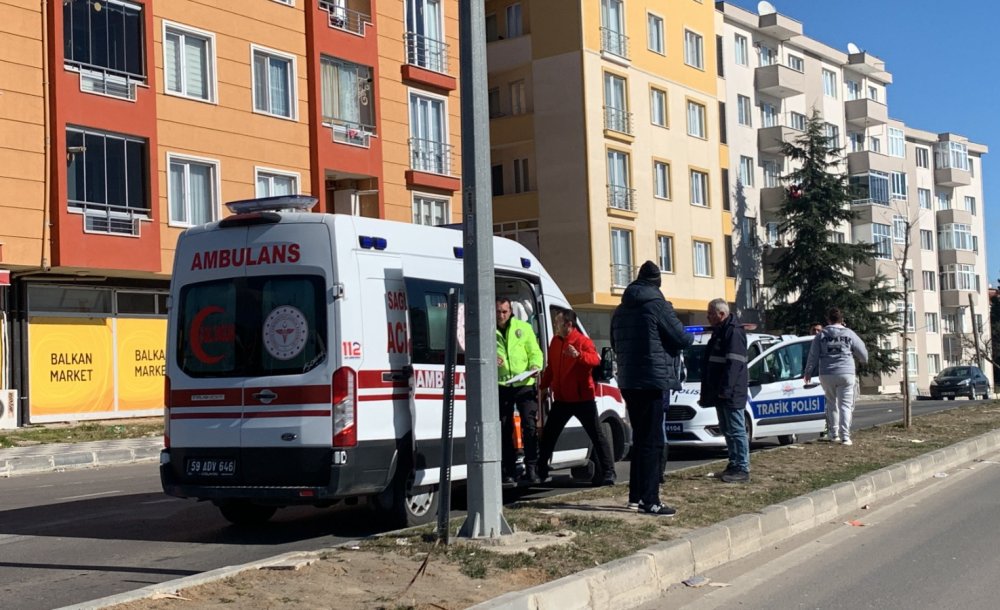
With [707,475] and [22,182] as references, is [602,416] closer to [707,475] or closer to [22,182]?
[707,475]

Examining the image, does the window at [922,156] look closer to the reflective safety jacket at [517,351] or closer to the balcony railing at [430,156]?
the balcony railing at [430,156]

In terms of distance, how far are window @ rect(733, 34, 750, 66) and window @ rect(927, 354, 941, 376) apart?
89.4 feet

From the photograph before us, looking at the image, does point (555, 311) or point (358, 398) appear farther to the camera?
point (555, 311)

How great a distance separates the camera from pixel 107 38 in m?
26.4

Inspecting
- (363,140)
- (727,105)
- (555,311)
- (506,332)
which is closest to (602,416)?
(555,311)

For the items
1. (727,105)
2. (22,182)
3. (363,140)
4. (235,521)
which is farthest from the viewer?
(727,105)

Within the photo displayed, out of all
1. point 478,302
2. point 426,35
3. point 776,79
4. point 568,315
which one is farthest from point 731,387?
point 776,79

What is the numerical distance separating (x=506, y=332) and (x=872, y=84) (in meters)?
67.0

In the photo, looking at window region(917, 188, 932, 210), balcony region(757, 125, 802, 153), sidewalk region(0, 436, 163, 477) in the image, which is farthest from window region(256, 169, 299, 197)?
window region(917, 188, 932, 210)

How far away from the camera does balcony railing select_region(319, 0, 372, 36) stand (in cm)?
3180

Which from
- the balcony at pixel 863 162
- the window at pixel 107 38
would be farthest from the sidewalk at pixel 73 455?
the balcony at pixel 863 162

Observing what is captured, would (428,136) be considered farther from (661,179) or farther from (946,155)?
(946,155)

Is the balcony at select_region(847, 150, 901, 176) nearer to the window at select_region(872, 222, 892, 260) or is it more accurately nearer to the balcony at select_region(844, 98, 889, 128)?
the balcony at select_region(844, 98, 889, 128)

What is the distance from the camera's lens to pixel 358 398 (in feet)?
29.6
